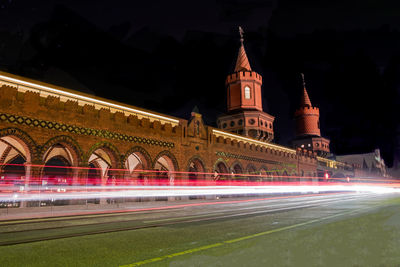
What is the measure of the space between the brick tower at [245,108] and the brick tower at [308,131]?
790 inches

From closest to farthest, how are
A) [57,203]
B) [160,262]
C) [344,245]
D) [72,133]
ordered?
[160,262]
[344,245]
[72,133]
[57,203]

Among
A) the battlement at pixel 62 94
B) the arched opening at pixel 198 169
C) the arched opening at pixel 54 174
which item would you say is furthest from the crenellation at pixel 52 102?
the arched opening at pixel 198 169

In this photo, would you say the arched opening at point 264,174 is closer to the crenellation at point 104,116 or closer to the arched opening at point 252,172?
the arched opening at point 252,172

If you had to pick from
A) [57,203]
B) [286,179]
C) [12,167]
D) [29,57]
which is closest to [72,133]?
[57,203]

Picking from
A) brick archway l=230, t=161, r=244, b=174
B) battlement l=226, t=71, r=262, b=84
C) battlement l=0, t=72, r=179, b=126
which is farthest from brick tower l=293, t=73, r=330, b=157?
battlement l=0, t=72, r=179, b=126

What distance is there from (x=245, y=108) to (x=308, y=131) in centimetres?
2471

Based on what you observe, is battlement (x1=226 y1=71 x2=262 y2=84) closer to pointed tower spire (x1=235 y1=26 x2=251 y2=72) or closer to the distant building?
pointed tower spire (x1=235 y1=26 x2=251 y2=72)

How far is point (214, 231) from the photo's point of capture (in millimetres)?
6316

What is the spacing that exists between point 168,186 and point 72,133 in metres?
9.05

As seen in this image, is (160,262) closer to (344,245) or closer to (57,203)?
(344,245)

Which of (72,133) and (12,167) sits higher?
(72,133)

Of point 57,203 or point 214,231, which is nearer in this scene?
point 214,231

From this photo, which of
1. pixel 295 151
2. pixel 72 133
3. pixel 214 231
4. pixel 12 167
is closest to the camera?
pixel 214 231

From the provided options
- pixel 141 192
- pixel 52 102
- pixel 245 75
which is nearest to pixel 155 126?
pixel 141 192
